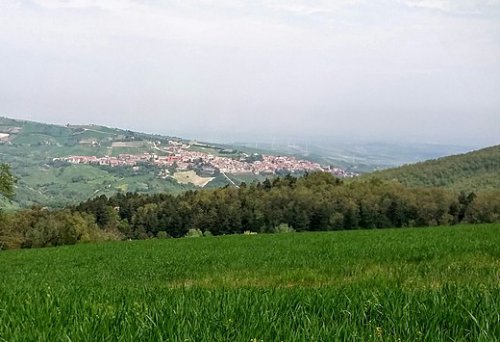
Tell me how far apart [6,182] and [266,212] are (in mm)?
50484

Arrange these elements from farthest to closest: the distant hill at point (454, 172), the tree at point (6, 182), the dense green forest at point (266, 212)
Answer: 1. the distant hill at point (454, 172)
2. the dense green forest at point (266, 212)
3. the tree at point (6, 182)

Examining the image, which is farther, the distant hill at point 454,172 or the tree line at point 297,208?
the distant hill at point 454,172

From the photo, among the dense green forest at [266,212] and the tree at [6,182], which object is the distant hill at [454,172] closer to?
the dense green forest at [266,212]

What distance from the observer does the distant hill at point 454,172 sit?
147000 mm

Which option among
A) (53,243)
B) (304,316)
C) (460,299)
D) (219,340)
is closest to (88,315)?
(219,340)

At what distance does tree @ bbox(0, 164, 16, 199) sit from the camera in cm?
4569

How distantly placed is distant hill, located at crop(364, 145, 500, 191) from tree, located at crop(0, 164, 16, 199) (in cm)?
11141

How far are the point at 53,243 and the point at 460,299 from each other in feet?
237

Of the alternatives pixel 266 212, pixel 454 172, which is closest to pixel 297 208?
pixel 266 212

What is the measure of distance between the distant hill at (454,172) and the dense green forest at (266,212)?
197ft

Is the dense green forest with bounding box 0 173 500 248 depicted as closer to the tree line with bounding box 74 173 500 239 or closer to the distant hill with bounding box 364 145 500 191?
the tree line with bounding box 74 173 500 239

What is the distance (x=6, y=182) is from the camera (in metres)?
46.1

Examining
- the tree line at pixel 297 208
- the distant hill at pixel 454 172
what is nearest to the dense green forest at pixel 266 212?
the tree line at pixel 297 208

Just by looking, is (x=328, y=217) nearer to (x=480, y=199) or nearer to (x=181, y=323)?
(x=480, y=199)
